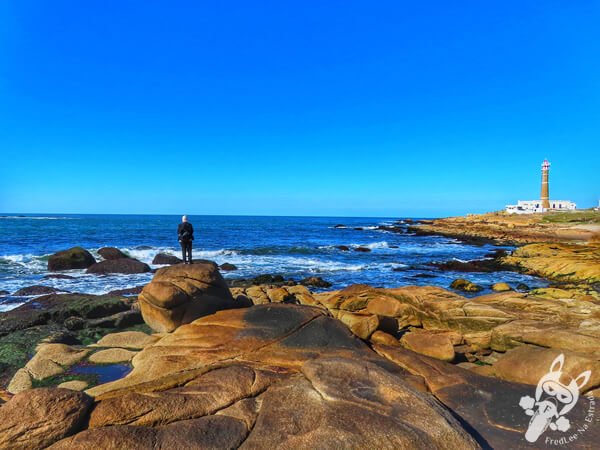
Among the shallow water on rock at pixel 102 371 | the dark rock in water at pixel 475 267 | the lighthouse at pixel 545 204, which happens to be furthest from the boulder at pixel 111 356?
the lighthouse at pixel 545 204

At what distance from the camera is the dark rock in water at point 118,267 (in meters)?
21.0

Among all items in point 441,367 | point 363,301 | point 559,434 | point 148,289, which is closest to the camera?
point 559,434

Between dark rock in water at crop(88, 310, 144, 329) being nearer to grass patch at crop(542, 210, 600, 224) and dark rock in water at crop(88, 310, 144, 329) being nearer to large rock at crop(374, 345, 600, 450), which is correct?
large rock at crop(374, 345, 600, 450)

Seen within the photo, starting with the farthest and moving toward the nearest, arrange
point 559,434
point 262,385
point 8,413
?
point 262,385 → point 559,434 → point 8,413

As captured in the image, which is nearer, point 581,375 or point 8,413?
point 8,413

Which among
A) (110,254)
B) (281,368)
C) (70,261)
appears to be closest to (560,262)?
(281,368)

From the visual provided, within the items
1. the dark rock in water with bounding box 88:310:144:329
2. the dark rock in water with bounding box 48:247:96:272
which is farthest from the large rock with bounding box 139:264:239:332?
the dark rock in water with bounding box 48:247:96:272

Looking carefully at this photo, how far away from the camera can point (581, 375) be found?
598 centimetres

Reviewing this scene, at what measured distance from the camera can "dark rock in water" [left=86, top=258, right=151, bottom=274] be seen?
21.0 metres

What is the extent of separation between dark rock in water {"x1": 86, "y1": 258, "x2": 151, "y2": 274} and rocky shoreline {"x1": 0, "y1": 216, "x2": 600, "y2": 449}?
25.2 ft

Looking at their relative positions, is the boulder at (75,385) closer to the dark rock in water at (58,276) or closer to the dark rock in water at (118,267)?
the dark rock in water at (58,276)

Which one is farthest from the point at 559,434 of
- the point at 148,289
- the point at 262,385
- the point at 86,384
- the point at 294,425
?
the point at 148,289

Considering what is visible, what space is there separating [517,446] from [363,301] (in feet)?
25.0

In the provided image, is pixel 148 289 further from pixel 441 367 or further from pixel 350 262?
pixel 350 262
